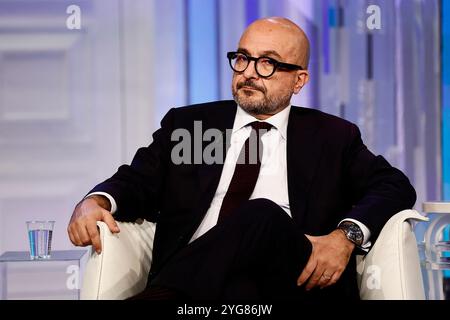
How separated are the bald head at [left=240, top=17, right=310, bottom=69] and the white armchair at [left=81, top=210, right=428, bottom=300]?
71 cm

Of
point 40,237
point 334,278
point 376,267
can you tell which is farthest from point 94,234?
point 376,267

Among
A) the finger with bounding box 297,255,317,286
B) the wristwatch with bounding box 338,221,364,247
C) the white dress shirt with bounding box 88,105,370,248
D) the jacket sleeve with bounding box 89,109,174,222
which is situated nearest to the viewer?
the finger with bounding box 297,255,317,286

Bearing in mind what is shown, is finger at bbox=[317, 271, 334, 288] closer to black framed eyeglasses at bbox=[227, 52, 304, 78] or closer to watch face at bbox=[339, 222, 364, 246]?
watch face at bbox=[339, 222, 364, 246]

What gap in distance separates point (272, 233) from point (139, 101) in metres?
1.45

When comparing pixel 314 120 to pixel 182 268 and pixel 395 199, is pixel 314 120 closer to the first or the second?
pixel 395 199

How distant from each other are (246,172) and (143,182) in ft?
1.12

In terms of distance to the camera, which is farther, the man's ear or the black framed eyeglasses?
the man's ear

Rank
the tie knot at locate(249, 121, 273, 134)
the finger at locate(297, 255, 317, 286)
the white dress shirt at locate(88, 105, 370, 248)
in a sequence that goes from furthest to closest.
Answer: the tie knot at locate(249, 121, 273, 134) → the white dress shirt at locate(88, 105, 370, 248) → the finger at locate(297, 255, 317, 286)

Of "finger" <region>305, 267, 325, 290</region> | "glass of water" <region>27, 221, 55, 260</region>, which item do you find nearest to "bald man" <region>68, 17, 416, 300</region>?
"finger" <region>305, 267, 325, 290</region>

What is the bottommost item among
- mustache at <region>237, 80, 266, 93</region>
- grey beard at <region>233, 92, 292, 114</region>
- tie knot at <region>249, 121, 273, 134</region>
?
tie knot at <region>249, 121, 273, 134</region>

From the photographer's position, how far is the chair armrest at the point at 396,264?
2041 mm

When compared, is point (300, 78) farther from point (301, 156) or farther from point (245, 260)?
point (245, 260)

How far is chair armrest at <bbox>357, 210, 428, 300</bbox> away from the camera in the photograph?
204 centimetres
